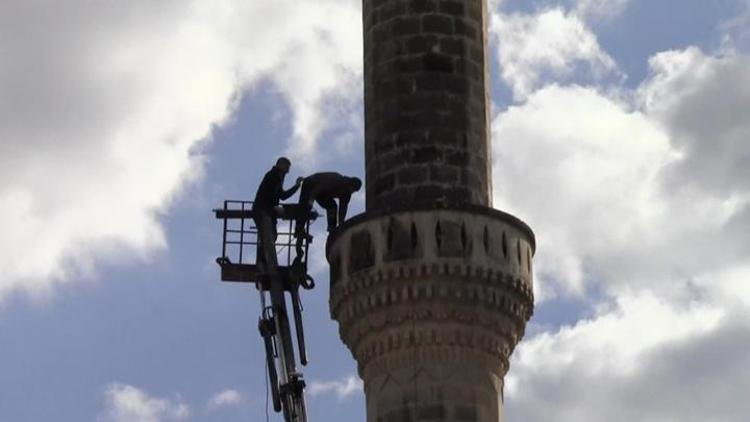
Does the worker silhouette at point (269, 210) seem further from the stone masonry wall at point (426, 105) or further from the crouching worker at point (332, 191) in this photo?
the stone masonry wall at point (426, 105)

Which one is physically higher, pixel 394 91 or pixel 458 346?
pixel 394 91

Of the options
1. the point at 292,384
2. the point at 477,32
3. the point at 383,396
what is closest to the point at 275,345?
the point at 292,384

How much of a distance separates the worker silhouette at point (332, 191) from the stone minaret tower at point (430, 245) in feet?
4.57

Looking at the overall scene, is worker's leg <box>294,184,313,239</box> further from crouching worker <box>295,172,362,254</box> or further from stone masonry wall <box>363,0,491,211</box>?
stone masonry wall <box>363,0,491,211</box>

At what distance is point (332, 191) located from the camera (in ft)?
91.8

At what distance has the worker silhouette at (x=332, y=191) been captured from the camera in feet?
91.6

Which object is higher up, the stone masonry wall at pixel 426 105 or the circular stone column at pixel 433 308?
the stone masonry wall at pixel 426 105

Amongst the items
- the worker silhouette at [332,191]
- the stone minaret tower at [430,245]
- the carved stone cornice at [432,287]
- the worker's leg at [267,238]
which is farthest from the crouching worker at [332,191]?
the carved stone cornice at [432,287]

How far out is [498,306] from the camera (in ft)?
83.9

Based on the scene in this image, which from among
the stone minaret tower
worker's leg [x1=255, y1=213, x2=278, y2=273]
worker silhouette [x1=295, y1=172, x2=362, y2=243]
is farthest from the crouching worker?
the stone minaret tower

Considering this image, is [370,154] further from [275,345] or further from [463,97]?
[275,345]

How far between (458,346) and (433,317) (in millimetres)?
505

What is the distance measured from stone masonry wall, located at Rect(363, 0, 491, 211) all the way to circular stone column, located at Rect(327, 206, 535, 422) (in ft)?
1.46

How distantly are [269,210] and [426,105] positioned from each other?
3.86 m
